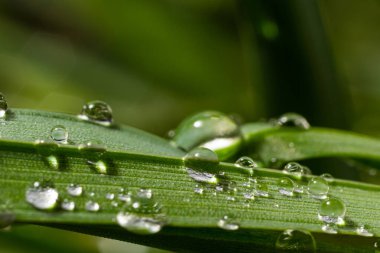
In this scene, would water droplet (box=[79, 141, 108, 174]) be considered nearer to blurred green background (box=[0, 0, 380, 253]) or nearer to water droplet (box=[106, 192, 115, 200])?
water droplet (box=[106, 192, 115, 200])

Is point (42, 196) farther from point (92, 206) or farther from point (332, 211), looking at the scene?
point (332, 211)

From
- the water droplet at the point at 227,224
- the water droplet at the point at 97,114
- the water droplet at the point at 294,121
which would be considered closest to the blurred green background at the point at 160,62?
the water droplet at the point at 294,121

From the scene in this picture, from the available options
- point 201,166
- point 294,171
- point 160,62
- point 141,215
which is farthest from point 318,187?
point 160,62

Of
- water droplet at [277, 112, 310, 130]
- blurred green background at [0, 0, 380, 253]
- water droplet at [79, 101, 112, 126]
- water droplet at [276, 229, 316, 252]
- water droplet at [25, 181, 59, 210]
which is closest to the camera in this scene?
water droplet at [25, 181, 59, 210]

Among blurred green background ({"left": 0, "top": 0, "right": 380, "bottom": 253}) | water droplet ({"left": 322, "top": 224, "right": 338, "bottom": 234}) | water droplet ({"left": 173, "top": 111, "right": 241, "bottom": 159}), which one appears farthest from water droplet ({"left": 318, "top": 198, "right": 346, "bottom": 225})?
blurred green background ({"left": 0, "top": 0, "right": 380, "bottom": 253})

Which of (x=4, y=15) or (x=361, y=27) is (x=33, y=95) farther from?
(x=361, y=27)

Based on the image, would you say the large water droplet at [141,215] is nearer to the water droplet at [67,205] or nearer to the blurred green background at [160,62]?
the water droplet at [67,205]
